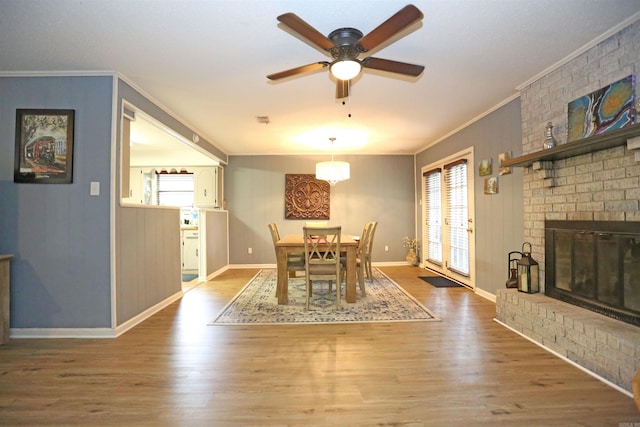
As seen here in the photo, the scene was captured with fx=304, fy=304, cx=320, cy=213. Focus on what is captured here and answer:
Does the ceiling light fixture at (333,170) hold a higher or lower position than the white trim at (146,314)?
higher

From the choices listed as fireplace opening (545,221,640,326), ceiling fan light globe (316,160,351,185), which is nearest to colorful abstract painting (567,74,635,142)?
fireplace opening (545,221,640,326)

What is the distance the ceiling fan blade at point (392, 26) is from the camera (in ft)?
5.35

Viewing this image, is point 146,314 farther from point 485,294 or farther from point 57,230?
point 485,294

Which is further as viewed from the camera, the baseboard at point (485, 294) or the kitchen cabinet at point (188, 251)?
the kitchen cabinet at point (188, 251)

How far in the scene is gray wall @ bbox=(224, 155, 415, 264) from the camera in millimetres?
6461

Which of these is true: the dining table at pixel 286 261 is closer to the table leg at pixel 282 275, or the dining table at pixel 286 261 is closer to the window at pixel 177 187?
the table leg at pixel 282 275

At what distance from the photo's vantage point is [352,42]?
6.67 feet

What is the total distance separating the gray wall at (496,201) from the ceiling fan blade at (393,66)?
1.94 metres

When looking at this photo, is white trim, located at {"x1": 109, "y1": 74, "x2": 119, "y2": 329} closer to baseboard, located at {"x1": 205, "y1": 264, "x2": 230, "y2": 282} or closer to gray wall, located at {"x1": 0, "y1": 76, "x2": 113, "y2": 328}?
gray wall, located at {"x1": 0, "y1": 76, "x2": 113, "y2": 328}

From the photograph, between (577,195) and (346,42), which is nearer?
(346,42)

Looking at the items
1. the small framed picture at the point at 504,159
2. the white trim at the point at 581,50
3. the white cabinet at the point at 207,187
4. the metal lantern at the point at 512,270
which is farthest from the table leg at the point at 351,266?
the white cabinet at the point at 207,187

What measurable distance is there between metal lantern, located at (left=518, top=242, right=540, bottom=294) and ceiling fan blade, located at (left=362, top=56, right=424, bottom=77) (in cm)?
212

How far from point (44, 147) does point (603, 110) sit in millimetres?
4738

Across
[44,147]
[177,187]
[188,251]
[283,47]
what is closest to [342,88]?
[283,47]
